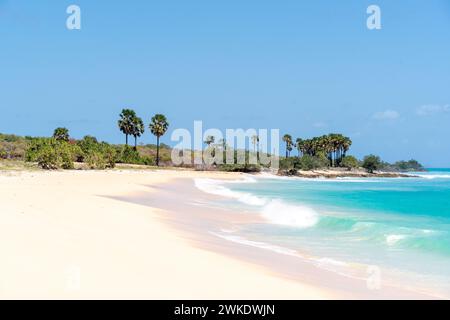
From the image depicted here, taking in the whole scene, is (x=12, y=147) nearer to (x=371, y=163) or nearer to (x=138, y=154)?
(x=138, y=154)

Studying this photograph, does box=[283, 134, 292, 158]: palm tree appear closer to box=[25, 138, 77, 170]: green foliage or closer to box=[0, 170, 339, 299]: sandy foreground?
box=[25, 138, 77, 170]: green foliage

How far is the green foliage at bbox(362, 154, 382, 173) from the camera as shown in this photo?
12406 cm

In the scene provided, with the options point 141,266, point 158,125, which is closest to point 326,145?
point 158,125

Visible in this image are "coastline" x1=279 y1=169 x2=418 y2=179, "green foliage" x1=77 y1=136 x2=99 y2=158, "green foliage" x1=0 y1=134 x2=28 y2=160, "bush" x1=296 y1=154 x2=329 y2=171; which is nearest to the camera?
"green foliage" x1=77 y1=136 x2=99 y2=158

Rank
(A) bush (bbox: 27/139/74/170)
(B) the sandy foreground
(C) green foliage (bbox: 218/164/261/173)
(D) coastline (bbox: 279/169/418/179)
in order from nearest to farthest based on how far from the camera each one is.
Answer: (B) the sandy foreground < (A) bush (bbox: 27/139/74/170) < (C) green foliage (bbox: 218/164/261/173) < (D) coastline (bbox: 279/169/418/179)

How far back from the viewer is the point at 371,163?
124062 millimetres

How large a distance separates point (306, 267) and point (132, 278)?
13.0 feet

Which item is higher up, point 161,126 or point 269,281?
point 161,126

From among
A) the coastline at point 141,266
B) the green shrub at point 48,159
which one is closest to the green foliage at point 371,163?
the green shrub at point 48,159

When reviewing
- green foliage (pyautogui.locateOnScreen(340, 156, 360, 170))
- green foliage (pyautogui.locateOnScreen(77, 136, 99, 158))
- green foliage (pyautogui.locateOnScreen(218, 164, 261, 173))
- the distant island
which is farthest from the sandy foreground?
green foliage (pyautogui.locateOnScreen(340, 156, 360, 170))

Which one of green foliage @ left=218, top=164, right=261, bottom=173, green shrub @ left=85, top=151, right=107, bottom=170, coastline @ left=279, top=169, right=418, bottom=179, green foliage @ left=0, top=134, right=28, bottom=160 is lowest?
coastline @ left=279, top=169, right=418, bottom=179
